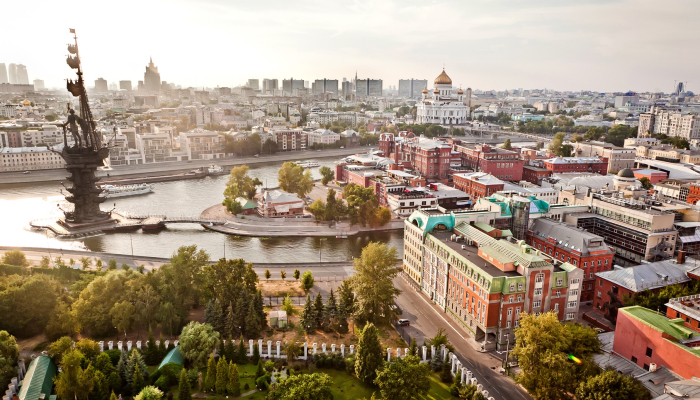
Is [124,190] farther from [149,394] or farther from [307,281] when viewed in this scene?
[149,394]

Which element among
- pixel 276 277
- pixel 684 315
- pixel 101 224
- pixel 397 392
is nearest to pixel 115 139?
pixel 101 224

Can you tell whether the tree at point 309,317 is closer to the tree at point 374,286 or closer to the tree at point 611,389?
the tree at point 374,286

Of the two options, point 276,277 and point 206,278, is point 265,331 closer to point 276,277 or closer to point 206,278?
point 206,278

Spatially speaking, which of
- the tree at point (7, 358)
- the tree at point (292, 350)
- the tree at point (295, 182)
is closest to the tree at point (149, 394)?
the tree at point (292, 350)

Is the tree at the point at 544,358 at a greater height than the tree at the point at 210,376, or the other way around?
the tree at the point at 544,358

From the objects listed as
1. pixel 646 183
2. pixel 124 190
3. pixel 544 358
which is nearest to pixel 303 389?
pixel 544 358
